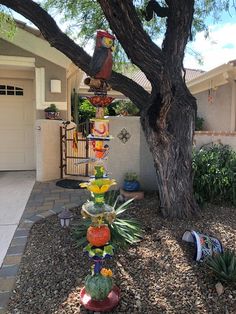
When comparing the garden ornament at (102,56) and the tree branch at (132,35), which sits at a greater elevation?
the tree branch at (132,35)

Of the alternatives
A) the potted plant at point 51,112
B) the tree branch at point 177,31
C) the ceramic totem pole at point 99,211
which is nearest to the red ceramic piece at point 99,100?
the ceramic totem pole at point 99,211

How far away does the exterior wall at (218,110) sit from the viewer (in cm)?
1002

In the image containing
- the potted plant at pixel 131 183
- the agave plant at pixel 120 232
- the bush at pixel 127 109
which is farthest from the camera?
the bush at pixel 127 109


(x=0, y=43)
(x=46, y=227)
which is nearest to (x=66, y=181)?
(x=46, y=227)

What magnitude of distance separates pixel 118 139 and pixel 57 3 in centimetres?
299

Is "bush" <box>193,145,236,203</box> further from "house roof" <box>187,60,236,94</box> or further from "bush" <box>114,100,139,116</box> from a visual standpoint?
"bush" <box>114,100,139,116</box>

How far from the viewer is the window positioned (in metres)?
8.77

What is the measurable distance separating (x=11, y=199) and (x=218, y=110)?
23.9 feet

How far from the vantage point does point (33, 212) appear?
5391 millimetres

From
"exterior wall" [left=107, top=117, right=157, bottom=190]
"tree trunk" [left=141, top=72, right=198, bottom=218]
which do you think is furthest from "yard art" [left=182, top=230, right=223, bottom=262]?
"exterior wall" [left=107, top=117, right=157, bottom=190]

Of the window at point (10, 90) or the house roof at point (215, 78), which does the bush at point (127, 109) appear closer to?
the house roof at point (215, 78)

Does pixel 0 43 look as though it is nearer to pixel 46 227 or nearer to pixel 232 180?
pixel 46 227

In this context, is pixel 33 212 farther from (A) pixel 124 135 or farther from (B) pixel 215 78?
(B) pixel 215 78

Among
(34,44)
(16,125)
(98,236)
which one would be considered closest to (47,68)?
(34,44)
